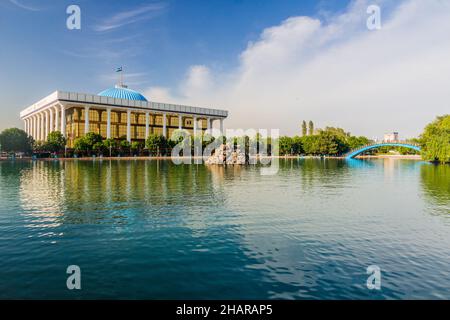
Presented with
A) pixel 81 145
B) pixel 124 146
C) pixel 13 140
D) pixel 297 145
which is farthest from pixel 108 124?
pixel 297 145

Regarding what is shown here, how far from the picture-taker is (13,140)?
320 ft

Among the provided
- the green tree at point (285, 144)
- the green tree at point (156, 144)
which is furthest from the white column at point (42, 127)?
the green tree at point (285, 144)

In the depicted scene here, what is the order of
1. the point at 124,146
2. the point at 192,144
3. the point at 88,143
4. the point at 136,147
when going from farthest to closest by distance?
the point at 192,144 < the point at 136,147 < the point at 124,146 < the point at 88,143

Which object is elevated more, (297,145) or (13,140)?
(297,145)

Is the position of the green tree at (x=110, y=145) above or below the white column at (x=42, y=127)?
below

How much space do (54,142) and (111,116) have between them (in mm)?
39391

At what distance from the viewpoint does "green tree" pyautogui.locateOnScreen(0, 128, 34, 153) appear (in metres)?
97.0

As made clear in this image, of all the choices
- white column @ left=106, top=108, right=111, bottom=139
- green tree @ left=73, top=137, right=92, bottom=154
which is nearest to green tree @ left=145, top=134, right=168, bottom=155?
white column @ left=106, top=108, right=111, bottom=139

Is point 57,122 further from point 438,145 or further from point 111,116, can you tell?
point 438,145

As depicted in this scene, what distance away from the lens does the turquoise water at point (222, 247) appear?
1105 centimetres

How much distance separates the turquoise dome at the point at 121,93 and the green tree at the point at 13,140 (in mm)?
51268

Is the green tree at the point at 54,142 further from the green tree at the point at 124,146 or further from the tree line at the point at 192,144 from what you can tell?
the green tree at the point at 124,146

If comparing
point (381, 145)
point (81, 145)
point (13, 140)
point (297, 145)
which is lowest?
point (81, 145)
